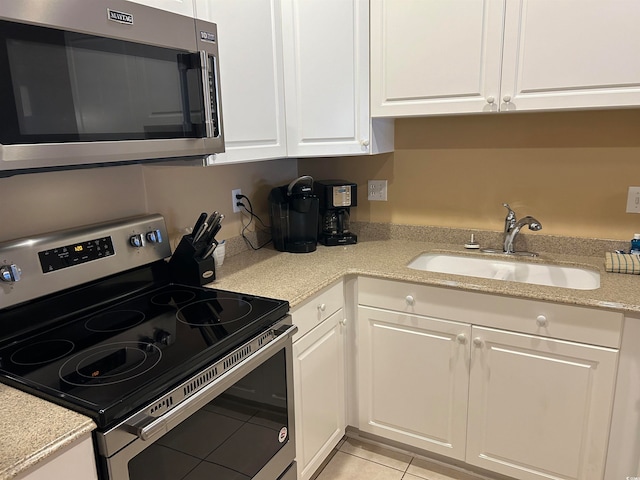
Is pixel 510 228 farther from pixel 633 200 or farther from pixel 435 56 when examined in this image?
pixel 435 56

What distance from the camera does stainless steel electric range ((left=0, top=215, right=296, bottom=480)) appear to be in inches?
41.4

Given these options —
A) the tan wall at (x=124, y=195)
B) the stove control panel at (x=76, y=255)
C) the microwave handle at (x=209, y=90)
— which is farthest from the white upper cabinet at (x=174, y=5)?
the stove control panel at (x=76, y=255)

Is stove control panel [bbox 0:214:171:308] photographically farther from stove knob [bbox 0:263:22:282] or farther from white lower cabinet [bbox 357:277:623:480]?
white lower cabinet [bbox 357:277:623:480]

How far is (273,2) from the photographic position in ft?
6.15

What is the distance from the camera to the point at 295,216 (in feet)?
7.22

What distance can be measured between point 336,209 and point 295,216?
9.5 inches

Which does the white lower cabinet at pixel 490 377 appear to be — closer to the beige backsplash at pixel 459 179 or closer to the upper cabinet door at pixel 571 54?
the beige backsplash at pixel 459 179

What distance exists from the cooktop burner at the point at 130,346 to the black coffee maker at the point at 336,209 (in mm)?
818

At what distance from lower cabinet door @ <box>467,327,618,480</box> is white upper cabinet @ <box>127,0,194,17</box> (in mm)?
1445

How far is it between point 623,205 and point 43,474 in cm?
212

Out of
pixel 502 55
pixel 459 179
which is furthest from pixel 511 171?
pixel 502 55

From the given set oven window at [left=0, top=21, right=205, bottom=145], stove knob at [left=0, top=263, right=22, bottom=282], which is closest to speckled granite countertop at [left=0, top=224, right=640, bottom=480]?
stove knob at [left=0, top=263, right=22, bottom=282]

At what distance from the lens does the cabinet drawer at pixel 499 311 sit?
5.19 ft

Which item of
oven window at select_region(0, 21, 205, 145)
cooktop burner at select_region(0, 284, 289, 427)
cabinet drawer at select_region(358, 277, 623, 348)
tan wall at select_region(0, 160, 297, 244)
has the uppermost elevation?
oven window at select_region(0, 21, 205, 145)
